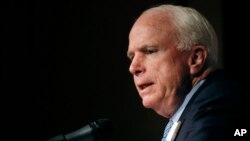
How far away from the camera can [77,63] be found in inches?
97.3

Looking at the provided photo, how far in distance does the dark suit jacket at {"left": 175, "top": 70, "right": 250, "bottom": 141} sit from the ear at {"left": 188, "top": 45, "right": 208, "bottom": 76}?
0.43ft

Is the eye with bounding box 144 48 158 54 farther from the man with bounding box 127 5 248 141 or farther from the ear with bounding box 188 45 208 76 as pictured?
the ear with bounding box 188 45 208 76

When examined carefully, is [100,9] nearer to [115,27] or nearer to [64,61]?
[115,27]

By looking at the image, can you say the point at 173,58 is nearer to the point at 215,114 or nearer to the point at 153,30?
the point at 153,30

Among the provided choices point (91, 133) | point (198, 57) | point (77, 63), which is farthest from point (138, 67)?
point (77, 63)

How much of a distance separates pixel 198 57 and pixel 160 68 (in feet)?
0.48

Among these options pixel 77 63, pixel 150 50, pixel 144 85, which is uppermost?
pixel 150 50

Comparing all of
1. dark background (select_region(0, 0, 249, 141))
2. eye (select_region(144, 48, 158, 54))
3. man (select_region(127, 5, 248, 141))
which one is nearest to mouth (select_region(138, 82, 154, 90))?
man (select_region(127, 5, 248, 141))

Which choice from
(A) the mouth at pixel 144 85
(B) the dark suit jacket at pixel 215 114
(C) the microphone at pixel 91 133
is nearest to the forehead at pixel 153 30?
(A) the mouth at pixel 144 85

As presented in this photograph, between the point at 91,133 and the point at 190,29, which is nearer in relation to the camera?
the point at 91,133

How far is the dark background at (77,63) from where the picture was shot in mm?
2305

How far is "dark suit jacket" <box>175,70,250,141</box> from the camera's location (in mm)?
1277

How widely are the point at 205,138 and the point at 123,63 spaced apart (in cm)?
137

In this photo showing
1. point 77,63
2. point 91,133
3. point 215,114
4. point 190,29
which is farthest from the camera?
point 77,63
